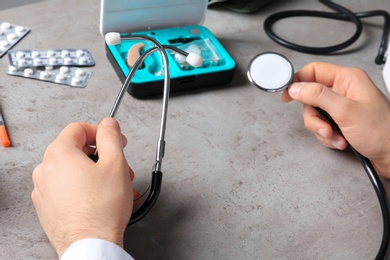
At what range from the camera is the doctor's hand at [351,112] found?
854 mm

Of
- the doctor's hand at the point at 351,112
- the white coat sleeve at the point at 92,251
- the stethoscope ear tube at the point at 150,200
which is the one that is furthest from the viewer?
the doctor's hand at the point at 351,112

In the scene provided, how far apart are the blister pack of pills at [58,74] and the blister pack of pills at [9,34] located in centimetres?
8

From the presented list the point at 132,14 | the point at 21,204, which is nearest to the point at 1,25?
the point at 132,14

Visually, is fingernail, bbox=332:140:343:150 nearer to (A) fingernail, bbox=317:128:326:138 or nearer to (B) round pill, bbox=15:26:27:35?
(A) fingernail, bbox=317:128:326:138

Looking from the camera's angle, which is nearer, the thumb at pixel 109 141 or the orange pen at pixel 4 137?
the thumb at pixel 109 141

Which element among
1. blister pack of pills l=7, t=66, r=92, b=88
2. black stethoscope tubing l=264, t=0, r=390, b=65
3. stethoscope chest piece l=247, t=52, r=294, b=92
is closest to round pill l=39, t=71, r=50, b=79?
blister pack of pills l=7, t=66, r=92, b=88

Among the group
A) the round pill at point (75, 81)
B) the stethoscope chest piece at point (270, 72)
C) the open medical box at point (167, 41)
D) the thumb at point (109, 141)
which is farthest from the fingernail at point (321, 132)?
the round pill at point (75, 81)

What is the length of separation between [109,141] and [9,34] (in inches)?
19.8

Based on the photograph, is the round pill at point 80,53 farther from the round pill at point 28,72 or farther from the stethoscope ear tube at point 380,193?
the stethoscope ear tube at point 380,193

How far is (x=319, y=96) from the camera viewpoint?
0.87m

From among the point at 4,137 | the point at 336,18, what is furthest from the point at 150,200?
the point at 336,18

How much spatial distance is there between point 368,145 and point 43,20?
0.76 meters

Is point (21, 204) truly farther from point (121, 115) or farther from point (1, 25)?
point (1, 25)

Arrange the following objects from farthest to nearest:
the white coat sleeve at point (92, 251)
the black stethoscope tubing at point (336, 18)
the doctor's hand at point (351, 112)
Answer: the black stethoscope tubing at point (336, 18) → the doctor's hand at point (351, 112) → the white coat sleeve at point (92, 251)
